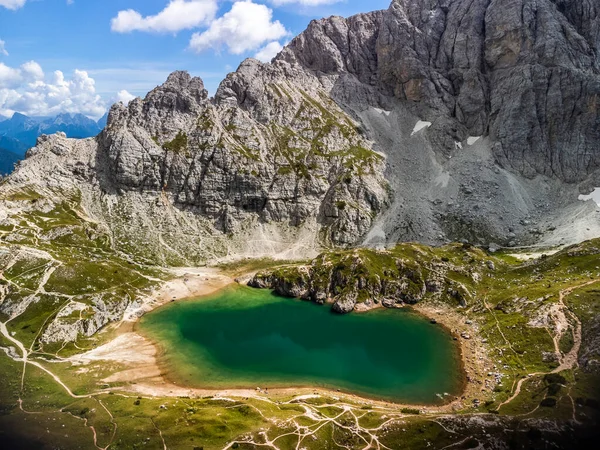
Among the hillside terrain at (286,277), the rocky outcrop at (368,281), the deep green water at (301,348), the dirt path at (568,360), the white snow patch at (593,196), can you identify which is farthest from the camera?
the white snow patch at (593,196)

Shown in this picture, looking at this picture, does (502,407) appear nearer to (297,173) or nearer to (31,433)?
(31,433)

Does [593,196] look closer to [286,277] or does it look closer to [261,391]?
[286,277]

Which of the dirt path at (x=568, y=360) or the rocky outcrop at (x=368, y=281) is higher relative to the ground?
the rocky outcrop at (x=368, y=281)

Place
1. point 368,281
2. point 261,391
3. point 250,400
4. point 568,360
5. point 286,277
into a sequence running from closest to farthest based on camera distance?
point 250,400 < point 568,360 < point 261,391 < point 368,281 < point 286,277

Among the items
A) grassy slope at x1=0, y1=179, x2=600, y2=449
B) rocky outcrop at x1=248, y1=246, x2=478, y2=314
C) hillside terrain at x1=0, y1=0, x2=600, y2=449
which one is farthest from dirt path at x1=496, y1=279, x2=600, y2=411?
rocky outcrop at x1=248, y1=246, x2=478, y2=314

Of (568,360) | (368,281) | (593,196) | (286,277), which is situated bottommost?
(568,360)

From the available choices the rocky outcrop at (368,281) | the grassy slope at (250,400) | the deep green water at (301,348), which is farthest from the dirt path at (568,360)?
the rocky outcrop at (368,281)

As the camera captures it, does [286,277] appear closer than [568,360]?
No

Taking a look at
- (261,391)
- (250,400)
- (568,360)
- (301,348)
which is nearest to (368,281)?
(301,348)

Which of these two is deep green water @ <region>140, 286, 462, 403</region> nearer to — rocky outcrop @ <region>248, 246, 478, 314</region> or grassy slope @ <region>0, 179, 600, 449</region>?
rocky outcrop @ <region>248, 246, 478, 314</region>

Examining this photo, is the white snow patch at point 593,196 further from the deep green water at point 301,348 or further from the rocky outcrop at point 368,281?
the deep green water at point 301,348
